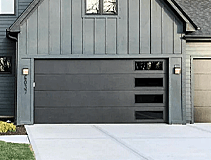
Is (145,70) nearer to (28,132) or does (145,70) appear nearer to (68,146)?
(28,132)

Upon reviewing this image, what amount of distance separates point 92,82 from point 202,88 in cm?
369

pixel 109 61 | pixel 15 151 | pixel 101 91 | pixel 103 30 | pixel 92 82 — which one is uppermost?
pixel 103 30

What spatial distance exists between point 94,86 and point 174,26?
324 cm

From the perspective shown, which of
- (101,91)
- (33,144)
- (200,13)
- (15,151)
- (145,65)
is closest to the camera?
(15,151)

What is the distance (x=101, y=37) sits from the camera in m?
15.3

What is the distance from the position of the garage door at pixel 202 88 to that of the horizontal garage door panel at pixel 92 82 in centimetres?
Result: 206

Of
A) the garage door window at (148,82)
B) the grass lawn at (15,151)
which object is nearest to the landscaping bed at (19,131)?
the grass lawn at (15,151)

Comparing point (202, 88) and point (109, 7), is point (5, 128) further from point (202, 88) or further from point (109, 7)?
point (202, 88)

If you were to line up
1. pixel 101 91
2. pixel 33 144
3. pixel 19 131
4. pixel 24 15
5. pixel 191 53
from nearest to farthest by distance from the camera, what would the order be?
pixel 33 144 < pixel 19 131 < pixel 24 15 < pixel 101 91 < pixel 191 53

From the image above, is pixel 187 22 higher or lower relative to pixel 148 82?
higher

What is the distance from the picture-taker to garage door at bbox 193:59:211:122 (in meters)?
15.9

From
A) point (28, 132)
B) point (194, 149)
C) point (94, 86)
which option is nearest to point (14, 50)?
point (94, 86)

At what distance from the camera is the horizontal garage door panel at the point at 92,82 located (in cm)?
1536

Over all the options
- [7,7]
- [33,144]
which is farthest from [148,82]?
[33,144]
